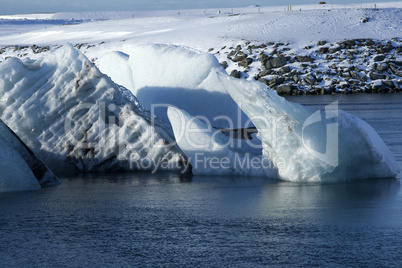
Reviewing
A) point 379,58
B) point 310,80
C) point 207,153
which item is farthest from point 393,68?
point 207,153

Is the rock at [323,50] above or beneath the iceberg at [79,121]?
above

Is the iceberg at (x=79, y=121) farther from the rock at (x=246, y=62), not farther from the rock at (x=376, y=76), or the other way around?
the rock at (x=246, y=62)

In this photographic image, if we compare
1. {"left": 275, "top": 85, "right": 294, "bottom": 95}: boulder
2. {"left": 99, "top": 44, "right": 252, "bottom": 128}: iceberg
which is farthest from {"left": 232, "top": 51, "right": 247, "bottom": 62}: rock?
{"left": 99, "top": 44, "right": 252, "bottom": 128}: iceberg

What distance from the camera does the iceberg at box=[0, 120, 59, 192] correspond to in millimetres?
6688

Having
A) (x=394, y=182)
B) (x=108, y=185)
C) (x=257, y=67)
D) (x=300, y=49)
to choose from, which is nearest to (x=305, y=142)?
(x=394, y=182)

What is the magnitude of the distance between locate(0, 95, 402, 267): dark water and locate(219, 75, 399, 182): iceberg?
21 centimetres

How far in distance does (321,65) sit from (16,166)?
21898 mm

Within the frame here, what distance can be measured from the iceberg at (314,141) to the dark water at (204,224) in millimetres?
206

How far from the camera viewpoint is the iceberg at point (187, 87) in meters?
10.8

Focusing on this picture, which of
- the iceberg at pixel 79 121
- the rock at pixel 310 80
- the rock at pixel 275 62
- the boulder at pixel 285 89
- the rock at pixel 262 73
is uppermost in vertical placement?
the rock at pixel 275 62

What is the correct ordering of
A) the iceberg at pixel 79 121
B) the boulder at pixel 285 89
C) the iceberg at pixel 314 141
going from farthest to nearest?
1. the boulder at pixel 285 89
2. the iceberg at pixel 79 121
3. the iceberg at pixel 314 141

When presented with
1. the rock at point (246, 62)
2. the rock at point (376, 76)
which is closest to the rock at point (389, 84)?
the rock at point (376, 76)

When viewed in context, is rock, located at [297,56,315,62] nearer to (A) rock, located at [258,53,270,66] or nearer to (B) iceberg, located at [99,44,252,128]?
(A) rock, located at [258,53,270,66]

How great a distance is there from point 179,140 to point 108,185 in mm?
1066
